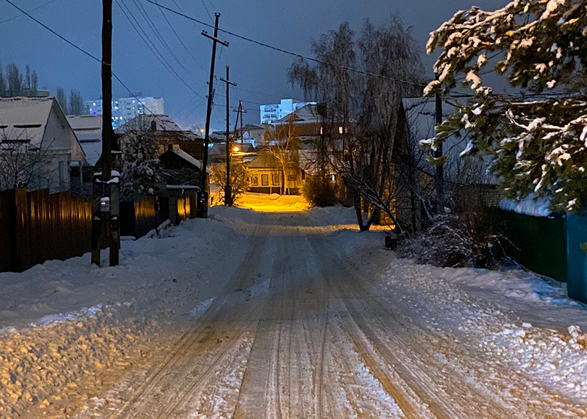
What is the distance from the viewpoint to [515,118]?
7.35m

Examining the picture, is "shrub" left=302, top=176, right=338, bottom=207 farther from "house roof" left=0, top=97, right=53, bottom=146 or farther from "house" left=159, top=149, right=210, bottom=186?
"house roof" left=0, top=97, right=53, bottom=146

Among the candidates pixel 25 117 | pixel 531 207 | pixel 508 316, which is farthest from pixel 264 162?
pixel 508 316

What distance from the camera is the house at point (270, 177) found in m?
66.2

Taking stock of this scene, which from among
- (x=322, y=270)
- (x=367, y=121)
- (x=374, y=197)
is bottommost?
(x=322, y=270)

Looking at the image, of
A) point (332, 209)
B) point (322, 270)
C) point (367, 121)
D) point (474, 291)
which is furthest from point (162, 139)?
point (474, 291)

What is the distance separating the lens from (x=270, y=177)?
235ft

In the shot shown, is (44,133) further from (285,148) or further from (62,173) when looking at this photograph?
(285,148)

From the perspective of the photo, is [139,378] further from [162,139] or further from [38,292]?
[162,139]

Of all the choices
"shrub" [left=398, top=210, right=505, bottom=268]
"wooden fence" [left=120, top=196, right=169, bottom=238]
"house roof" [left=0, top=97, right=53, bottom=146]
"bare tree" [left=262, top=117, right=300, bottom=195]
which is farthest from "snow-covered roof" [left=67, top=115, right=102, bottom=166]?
"shrub" [left=398, top=210, right=505, bottom=268]

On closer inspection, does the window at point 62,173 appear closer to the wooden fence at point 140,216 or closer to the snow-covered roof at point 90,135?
the snow-covered roof at point 90,135

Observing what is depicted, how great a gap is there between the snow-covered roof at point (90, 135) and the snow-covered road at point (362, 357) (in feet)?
125

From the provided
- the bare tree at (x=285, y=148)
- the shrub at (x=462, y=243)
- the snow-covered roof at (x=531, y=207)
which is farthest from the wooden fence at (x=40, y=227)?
the bare tree at (x=285, y=148)

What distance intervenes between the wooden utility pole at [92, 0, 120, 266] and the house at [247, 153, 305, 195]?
5209 cm

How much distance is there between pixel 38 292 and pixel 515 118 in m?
7.82
